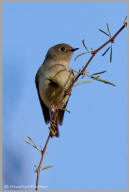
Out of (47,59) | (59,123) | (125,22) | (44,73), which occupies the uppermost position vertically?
(47,59)

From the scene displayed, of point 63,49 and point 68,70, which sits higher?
point 63,49

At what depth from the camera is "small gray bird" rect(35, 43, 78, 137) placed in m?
5.10

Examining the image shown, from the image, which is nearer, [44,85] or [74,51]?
Answer: [44,85]

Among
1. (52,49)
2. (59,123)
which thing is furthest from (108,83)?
(52,49)

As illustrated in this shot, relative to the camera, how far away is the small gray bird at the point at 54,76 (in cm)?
510

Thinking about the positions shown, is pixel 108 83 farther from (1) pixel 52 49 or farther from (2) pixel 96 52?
(1) pixel 52 49

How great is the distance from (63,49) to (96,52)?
4230 millimetres

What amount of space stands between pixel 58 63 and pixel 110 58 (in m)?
3.59

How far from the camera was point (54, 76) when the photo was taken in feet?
17.0

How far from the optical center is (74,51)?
6281mm

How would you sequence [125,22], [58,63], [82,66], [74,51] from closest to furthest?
1. [125,22]
2. [82,66]
3. [58,63]
4. [74,51]

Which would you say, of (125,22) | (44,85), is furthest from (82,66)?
(44,85)

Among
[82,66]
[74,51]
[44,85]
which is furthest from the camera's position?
[74,51]

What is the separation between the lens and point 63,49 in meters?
6.42
